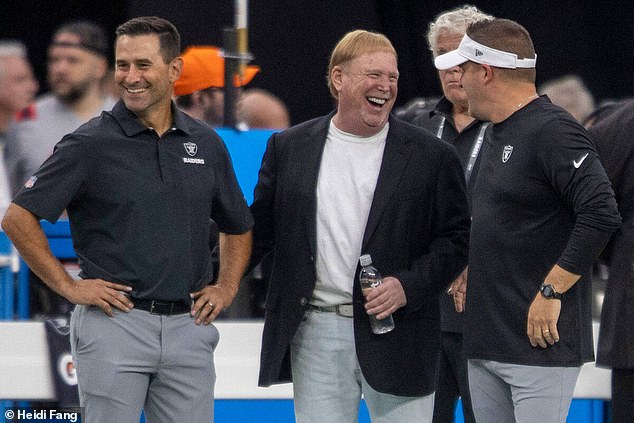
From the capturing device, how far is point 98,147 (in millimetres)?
3746

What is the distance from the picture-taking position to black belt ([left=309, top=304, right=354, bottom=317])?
3951 millimetres

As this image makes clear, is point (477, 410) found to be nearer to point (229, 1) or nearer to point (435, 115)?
point (435, 115)

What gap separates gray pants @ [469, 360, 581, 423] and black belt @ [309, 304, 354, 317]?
0.43 metres

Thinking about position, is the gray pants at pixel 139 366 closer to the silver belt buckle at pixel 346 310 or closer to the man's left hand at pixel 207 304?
the man's left hand at pixel 207 304

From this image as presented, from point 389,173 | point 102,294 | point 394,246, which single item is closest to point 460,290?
point 394,246

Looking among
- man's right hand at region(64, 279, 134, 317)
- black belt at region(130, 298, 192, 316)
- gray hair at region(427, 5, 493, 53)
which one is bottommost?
black belt at region(130, 298, 192, 316)

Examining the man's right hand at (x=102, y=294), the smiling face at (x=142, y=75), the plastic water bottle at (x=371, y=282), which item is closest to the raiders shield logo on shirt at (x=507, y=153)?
the plastic water bottle at (x=371, y=282)

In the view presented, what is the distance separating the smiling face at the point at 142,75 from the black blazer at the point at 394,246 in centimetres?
48

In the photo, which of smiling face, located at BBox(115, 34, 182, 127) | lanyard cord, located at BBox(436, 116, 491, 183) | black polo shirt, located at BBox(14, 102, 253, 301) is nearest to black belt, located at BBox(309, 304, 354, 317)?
black polo shirt, located at BBox(14, 102, 253, 301)

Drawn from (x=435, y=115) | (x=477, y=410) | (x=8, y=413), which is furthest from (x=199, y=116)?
(x=477, y=410)

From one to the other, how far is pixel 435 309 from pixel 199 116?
68.1 inches

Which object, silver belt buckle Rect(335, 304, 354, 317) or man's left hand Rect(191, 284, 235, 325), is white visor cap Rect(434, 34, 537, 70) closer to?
silver belt buckle Rect(335, 304, 354, 317)

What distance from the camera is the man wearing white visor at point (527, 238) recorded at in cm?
370

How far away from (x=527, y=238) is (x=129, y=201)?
1162 mm
